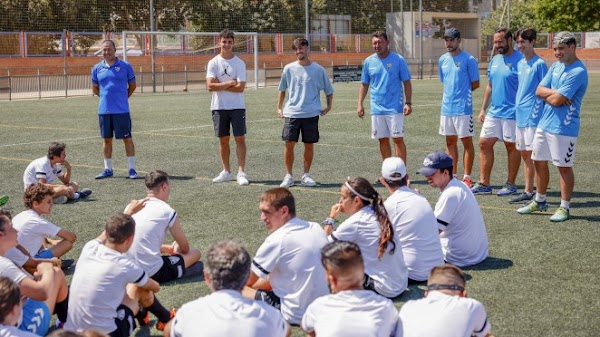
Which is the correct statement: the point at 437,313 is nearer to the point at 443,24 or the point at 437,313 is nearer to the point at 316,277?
the point at 316,277

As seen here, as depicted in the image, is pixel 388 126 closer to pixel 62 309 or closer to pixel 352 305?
pixel 62 309

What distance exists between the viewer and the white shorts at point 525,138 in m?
10.2

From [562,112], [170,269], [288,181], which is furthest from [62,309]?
[288,181]

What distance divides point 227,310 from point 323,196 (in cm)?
741

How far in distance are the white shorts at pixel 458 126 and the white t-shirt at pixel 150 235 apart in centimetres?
600

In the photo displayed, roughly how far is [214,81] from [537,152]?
16.7ft

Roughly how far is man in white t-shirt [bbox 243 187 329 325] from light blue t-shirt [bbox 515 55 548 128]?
17.4ft

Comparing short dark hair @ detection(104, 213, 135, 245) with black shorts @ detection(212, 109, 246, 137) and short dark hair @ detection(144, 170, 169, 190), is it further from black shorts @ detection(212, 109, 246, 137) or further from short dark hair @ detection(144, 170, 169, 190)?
black shorts @ detection(212, 109, 246, 137)

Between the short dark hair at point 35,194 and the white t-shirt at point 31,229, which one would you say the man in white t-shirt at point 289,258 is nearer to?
the white t-shirt at point 31,229

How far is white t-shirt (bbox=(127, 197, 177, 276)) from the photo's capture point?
6.88m

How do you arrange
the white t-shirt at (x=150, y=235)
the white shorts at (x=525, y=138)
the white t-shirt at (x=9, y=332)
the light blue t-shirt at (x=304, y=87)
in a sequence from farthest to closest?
1. the light blue t-shirt at (x=304, y=87)
2. the white shorts at (x=525, y=138)
3. the white t-shirt at (x=150, y=235)
4. the white t-shirt at (x=9, y=332)

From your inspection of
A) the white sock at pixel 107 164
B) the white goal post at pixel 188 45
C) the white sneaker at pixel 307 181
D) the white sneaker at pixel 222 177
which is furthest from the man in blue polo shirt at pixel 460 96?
the white goal post at pixel 188 45

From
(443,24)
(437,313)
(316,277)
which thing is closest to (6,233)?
(316,277)

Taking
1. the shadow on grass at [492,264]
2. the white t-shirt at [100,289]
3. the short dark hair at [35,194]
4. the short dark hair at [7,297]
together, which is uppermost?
the short dark hair at [35,194]
